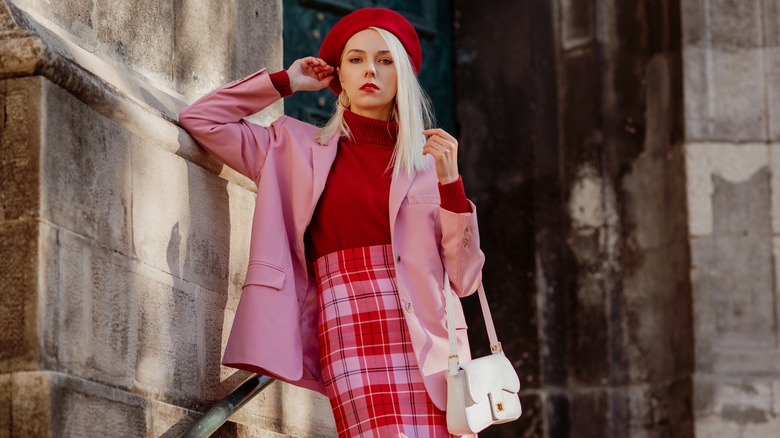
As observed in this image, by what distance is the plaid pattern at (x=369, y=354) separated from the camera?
4.29m

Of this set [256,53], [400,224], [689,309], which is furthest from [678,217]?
[400,224]

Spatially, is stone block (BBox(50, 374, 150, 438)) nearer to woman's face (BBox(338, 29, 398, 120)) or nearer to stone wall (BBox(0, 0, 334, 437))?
stone wall (BBox(0, 0, 334, 437))

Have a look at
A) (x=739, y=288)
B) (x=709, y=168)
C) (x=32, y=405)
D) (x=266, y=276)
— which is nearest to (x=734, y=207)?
(x=709, y=168)

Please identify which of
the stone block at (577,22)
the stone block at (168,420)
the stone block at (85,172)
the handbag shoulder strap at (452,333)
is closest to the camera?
the stone block at (85,172)

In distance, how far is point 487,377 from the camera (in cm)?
428

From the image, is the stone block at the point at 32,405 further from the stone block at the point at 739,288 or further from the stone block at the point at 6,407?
the stone block at the point at 739,288

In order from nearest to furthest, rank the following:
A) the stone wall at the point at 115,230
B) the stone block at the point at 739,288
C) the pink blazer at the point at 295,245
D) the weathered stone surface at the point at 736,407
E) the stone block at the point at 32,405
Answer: the stone block at the point at 32,405, the stone wall at the point at 115,230, the pink blazer at the point at 295,245, the weathered stone surface at the point at 736,407, the stone block at the point at 739,288

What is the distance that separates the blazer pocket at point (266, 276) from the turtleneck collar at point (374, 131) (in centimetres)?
48

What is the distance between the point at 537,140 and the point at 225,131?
3602mm

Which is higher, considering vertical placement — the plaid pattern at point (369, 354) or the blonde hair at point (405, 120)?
the blonde hair at point (405, 120)

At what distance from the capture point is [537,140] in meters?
8.02

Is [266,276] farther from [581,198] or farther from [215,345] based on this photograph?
[581,198]

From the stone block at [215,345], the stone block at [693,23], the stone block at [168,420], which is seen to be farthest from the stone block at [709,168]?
the stone block at [168,420]

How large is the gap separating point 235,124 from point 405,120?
50cm
